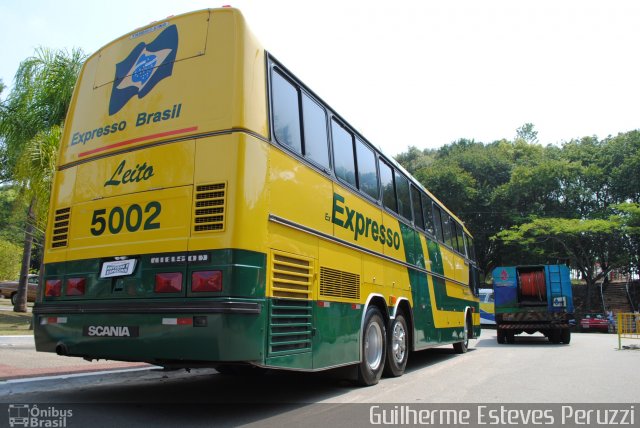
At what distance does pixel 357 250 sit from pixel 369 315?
1006 millimetres

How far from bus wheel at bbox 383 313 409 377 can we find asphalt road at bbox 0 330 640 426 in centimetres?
22

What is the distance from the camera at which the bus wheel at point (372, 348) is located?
7.14 m

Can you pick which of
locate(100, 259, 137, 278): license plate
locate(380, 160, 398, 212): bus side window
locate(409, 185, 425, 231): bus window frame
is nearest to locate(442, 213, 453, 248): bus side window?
locate(409, 185, 425, 231): bus window frame

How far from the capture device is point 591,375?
9.08 metres

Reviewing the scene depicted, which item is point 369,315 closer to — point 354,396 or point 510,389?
point 354,396

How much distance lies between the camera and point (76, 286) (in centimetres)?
560

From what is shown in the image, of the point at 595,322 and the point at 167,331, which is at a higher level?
the point at 167,331

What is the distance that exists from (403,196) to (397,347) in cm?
278

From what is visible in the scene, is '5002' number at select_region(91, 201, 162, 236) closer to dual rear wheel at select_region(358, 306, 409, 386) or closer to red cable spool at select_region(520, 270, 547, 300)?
dual rear wheel at select_region(358, 306, 409, 386)

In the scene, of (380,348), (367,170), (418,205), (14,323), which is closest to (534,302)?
(418,205)

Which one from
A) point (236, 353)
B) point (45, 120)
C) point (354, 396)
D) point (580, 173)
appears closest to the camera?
point (236, 353)

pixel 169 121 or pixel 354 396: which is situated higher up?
pixel 169 121

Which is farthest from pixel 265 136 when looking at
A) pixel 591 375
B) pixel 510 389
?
pixel 591 375

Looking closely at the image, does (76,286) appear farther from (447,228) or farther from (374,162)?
(447,228)
